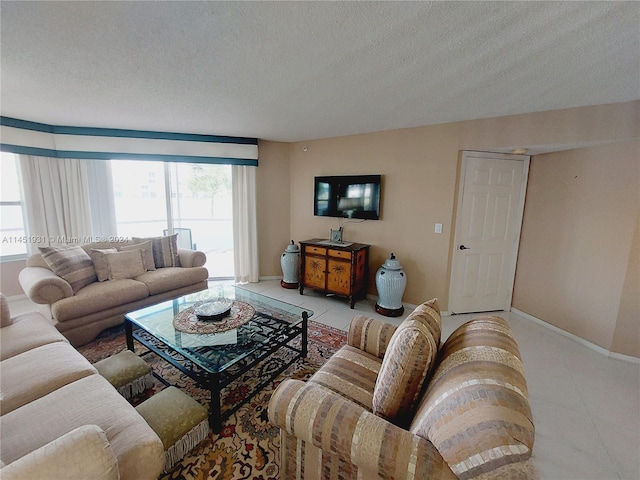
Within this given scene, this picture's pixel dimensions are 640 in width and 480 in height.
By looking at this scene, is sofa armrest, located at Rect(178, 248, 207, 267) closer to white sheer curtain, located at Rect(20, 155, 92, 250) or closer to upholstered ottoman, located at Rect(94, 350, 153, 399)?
white sheer curtain, located at Rect(20, 155, 92, 250)

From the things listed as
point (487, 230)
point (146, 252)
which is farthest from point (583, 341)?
point (146, 252)

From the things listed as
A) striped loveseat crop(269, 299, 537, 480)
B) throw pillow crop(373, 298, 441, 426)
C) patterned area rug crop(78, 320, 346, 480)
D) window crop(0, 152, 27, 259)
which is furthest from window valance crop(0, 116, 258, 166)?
throw pillow crop(373, 298, 441, 426)

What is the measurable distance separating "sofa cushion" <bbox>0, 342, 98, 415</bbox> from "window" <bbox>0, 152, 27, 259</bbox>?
3.02 meters

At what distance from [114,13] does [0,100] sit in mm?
2334

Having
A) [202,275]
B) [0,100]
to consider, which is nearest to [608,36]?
[202,275]

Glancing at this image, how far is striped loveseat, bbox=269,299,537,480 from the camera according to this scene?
0.79 m

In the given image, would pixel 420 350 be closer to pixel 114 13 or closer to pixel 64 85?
pixel 114 13

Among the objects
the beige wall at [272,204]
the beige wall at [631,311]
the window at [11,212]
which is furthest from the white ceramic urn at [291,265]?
the beige wall at [631,311]

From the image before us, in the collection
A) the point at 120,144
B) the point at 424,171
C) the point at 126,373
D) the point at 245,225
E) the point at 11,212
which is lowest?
the point at 126,373

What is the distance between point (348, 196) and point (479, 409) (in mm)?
3280

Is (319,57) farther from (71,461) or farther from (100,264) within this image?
(100,264)

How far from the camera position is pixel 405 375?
1.18 metres

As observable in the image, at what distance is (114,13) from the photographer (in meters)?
1.31

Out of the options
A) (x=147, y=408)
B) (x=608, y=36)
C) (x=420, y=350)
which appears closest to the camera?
(x=420, y=350)
